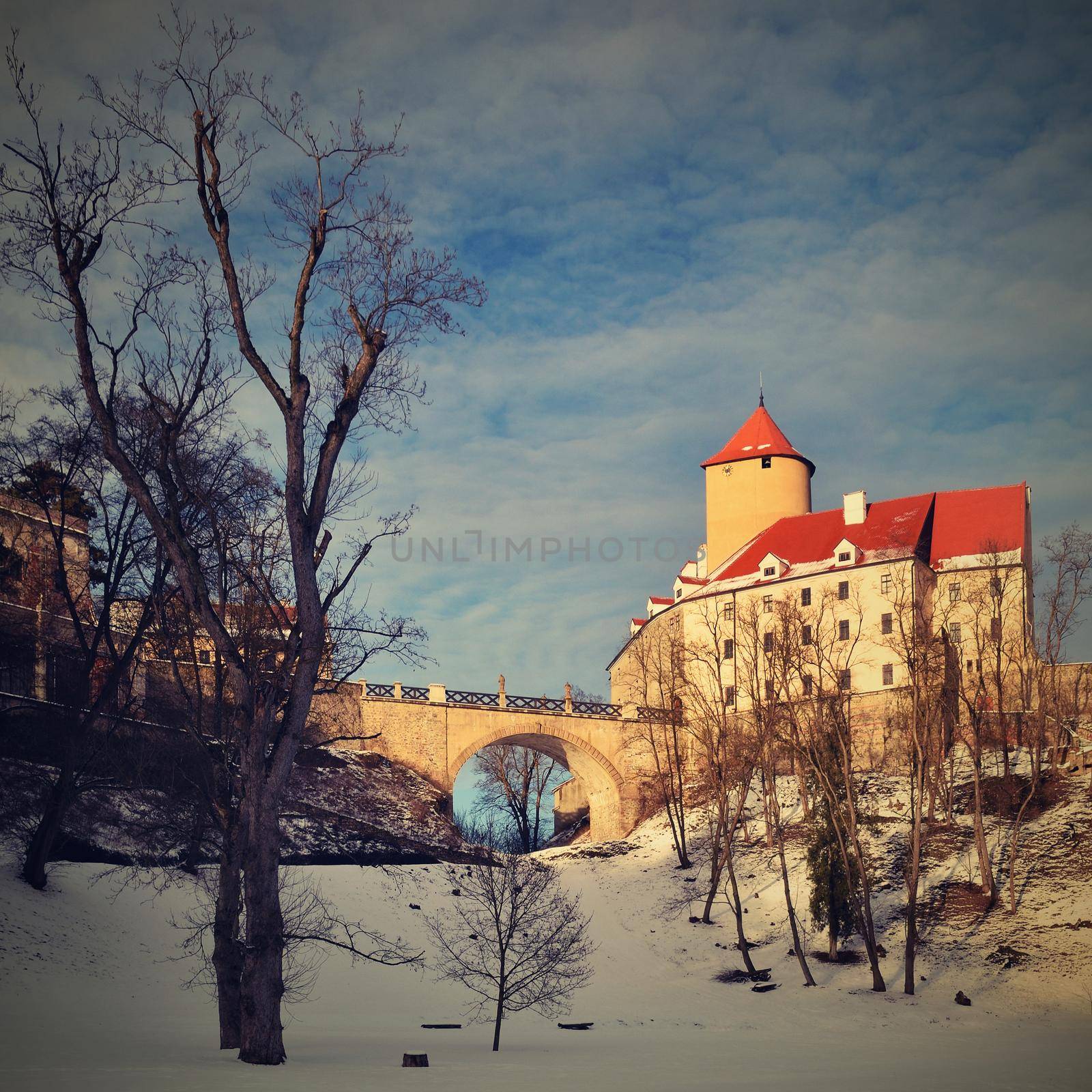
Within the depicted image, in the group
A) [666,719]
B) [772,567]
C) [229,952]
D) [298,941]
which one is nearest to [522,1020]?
[298,941]

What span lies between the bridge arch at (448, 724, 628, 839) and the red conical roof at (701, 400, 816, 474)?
20529 millimetres

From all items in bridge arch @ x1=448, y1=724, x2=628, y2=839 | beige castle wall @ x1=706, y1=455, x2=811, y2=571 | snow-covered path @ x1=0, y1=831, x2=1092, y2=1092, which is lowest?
snow-covered path @ x1=0, y1=831, x2=1092, y2=1092

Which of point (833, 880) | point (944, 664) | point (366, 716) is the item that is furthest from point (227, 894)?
point (366, 716)

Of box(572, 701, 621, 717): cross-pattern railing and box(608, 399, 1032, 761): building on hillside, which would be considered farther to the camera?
box(572, 701, 621, 717): cross-pattern railing

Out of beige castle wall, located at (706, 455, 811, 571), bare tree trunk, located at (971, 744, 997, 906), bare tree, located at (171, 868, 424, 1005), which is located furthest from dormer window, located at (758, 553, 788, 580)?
bare tree, located at (171, 868, 424, 1005)

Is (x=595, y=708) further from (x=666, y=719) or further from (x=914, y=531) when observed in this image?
(x=914, y=531)

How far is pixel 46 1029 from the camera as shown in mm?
21344

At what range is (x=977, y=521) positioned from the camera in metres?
60.4

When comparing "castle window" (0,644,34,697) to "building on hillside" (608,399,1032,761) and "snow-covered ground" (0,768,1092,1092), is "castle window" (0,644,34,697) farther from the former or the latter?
"building on hillside" (608,399,1032,761)

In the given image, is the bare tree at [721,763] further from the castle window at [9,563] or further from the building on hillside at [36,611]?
the castle window at [9,563]

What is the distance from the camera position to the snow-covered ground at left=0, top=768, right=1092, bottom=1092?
1727 centimetres

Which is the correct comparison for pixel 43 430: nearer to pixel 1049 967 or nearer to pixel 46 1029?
pixel 46 1029

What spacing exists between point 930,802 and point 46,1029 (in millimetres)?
32976

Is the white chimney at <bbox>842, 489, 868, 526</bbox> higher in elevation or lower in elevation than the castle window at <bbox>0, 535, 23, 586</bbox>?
higher
